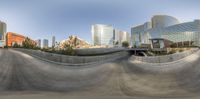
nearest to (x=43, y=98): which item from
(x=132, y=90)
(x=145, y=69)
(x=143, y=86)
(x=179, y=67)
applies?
(x=132, y=90)

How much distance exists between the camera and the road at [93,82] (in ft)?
81.1

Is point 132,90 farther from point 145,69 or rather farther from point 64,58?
point 64,58

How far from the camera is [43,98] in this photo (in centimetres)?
2247

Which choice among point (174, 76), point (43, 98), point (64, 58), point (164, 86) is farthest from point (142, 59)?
point (43, 98)

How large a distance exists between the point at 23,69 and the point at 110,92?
1672cm

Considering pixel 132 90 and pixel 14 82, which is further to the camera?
pixel 14 82

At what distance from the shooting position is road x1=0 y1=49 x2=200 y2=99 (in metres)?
24.7

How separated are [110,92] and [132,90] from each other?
2657 millimetres

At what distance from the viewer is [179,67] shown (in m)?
40.2

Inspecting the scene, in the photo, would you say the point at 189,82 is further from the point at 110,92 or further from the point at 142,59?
the point at 142,59

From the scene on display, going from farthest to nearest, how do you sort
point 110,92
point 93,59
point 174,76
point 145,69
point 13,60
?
point 93,59 < point 13,60 < point 145,69 < point 174,76 < point 110,92

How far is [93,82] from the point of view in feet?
104

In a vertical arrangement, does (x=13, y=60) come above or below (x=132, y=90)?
above

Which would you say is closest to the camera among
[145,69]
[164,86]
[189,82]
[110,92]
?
[110,92]
